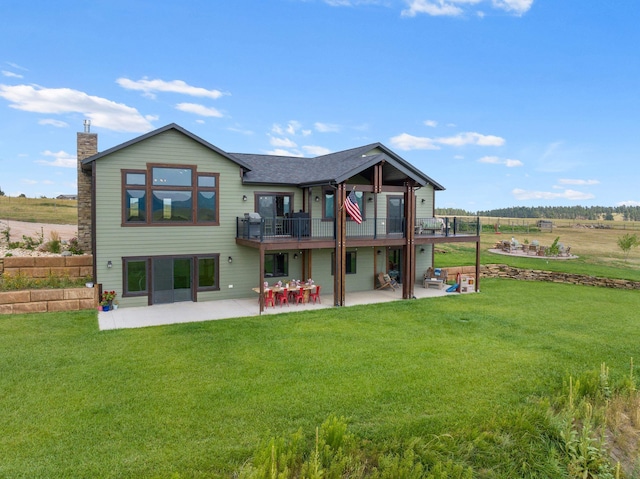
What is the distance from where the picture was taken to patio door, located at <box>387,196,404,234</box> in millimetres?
17172

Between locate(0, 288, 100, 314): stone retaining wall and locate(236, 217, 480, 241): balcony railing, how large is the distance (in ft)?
16.8

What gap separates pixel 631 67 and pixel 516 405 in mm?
27283

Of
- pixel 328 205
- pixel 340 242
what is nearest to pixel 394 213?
pixel 328 205

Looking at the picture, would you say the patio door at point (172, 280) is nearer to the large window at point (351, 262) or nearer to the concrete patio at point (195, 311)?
the concrete patio at point (195, 311)

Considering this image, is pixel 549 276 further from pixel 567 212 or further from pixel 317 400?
pixel 567 212

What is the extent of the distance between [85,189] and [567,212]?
10662cm

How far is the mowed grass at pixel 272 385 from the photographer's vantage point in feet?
17.0

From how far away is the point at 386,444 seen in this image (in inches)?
212

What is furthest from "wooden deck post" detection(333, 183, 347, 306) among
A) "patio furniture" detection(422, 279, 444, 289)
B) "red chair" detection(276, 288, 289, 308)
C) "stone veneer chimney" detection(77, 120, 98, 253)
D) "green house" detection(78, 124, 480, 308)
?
"stone veneer chimney" detection(77, 120, 98, 253)

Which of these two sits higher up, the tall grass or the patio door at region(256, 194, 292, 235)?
the tall grass

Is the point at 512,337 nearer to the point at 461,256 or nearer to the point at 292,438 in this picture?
the point at 292,438

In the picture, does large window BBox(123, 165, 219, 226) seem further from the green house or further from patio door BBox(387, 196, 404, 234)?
patio door BBox(387, 196, 404, 234)

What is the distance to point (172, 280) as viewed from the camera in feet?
44.5

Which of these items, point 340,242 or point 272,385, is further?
point 340,242
